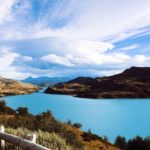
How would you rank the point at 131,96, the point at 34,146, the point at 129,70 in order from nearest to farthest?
the point at 34,146
the point at 131,96
the point at 129,70

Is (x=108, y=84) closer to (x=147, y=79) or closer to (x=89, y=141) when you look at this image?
(x=147, y=79)

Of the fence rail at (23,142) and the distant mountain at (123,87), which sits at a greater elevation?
the distant mountain at (123,87)

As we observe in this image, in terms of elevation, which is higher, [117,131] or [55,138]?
[55,138]

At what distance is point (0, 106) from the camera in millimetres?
31453

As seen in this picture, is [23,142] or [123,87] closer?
[23,142]

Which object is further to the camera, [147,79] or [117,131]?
[147,79]

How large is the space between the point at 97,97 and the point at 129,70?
51.6m

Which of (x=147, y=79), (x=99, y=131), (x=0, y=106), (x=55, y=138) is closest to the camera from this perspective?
(x=55, y=138)

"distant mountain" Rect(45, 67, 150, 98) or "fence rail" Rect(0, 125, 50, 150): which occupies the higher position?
"distant mountain" Rect(45, 67, 150, 98)

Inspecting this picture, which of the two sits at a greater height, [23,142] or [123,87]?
[123,87]

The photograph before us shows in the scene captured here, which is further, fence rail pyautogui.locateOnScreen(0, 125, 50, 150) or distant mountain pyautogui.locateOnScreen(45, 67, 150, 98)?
distant mountain pyautogui.locateOnScreen(45, 67, 150, 98)

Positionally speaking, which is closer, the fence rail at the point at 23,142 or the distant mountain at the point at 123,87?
the fence rail at the point at 23,142

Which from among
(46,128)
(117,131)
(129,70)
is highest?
(129,70)

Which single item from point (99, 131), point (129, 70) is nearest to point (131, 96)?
point (129, 70)
